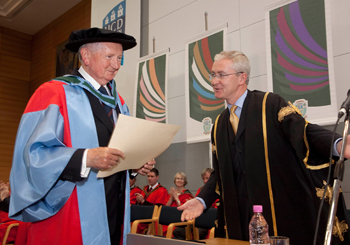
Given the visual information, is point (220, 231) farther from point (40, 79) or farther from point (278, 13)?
point (40, 79)

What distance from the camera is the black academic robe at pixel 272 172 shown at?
1.80 m

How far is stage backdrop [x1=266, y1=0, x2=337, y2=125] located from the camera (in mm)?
3570

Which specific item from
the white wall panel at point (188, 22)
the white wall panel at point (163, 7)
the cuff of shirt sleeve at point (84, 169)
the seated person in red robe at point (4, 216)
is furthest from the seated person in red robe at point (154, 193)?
the cuff of shirt sleeve at point (84, 169)

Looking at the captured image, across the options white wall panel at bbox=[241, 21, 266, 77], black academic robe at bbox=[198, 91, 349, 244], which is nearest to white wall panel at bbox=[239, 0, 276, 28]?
white wall panel at bbox=[241, 21, 266, 77]

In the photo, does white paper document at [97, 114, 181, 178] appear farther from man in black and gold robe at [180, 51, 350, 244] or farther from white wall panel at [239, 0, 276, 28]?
white wall panel at [239, 0, 276, 28]

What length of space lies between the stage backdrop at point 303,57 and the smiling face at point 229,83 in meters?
1.57

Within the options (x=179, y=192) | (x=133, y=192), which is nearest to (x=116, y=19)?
(x=133, y=192)

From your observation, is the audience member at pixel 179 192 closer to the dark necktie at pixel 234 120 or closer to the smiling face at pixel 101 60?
the dark necktie at pixel 234 120

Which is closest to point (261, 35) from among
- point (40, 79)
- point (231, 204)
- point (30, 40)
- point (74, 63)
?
point (231, 204)

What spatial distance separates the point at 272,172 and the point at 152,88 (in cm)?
409

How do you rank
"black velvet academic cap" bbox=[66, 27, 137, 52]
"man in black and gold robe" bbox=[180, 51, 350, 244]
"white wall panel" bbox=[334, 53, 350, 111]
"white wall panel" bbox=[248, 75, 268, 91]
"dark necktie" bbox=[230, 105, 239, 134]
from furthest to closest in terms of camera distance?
"white wall panel" bbox=[248, 75, 268, 91]
"white wall panel" bbox=[334, 53, 350, 111]
"dark necktie" bbox=[230, 105, 239, 134]
"black velvet academic cap" bbox=[66, 27, 137, 52]
"man in black and gold robe" bbox=[180, 51, 350, 244]

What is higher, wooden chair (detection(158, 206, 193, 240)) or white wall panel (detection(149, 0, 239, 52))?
white wall panel (detection(149, 0, 239, 52))

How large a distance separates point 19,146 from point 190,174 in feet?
14.4

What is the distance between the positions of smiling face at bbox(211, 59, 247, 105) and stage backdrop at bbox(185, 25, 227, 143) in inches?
92.6
